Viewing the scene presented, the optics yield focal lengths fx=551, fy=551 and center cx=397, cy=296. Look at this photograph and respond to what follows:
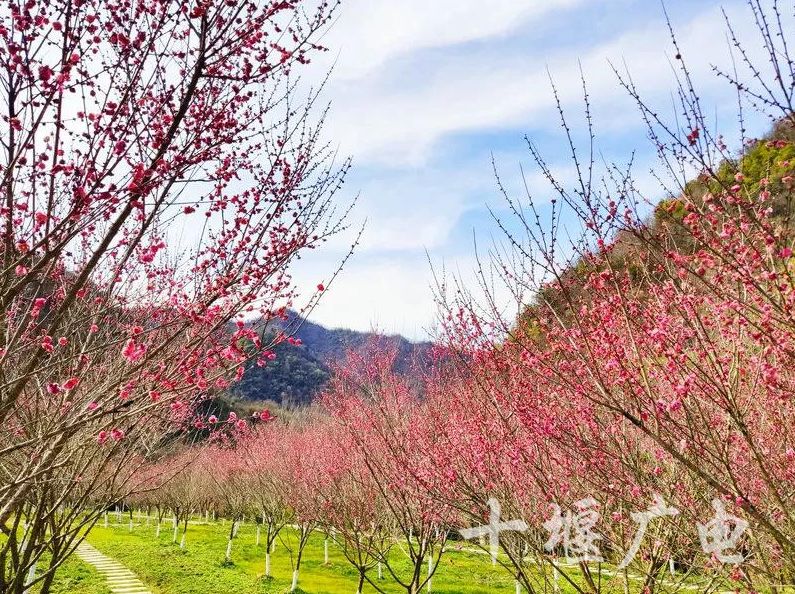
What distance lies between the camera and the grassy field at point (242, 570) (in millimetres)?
19156

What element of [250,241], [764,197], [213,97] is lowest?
[250,241]

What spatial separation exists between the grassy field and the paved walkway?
0.38 metres

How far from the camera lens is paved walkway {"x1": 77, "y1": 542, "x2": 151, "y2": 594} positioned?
778 inches

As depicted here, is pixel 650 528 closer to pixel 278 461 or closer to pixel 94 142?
pixel 94 142

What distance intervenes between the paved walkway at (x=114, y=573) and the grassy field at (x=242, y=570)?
38cm

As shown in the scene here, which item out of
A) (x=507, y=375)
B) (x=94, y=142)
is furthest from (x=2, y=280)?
(x=507, y=375)

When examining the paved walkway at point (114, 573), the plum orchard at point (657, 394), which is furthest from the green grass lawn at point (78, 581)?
the plum orchard at point (657, 394)

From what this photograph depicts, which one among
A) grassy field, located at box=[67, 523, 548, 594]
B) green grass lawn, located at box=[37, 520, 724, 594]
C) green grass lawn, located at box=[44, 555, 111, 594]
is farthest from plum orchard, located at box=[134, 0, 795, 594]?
green grass lawn, located at box=[44, 555, 111, 594]

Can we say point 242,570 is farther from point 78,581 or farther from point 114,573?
point 78,581

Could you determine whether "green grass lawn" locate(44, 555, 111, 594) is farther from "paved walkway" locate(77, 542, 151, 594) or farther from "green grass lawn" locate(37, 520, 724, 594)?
"paved walkway" locate(77, 542, 151, 594)

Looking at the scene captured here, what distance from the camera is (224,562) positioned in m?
23.0

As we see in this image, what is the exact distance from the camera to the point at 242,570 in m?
22.1

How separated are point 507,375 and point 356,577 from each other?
729 inches

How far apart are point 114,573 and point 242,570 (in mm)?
5595
